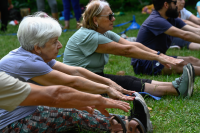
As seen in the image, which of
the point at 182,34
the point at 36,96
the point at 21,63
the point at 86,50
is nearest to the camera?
the point at 36,96

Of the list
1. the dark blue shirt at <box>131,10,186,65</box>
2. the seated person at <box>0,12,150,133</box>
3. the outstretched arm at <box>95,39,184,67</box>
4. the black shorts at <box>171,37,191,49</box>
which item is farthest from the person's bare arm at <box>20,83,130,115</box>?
the black shorts at <box>171,37,191,49</box>

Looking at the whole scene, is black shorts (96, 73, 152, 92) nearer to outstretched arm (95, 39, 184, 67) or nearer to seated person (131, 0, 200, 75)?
outstretched arm (95, 39, 184, 67)

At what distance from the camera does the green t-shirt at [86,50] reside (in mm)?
3270

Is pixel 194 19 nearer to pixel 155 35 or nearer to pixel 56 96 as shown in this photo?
pixel 155 35

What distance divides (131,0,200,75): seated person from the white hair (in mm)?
2402

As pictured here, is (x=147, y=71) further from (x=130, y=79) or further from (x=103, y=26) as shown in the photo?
(x=103, y=26)

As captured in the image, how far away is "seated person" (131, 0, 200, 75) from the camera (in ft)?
13.8

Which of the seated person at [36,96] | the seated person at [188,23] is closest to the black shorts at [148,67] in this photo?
the seated person at [188,23]

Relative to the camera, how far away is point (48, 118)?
2.17 m

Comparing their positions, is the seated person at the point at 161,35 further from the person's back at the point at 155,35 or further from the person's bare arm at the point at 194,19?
the person's bare arm at the point at 194,19

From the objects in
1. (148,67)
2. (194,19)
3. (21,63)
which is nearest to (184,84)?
(148,67)

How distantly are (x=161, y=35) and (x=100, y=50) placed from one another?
1.47 meters

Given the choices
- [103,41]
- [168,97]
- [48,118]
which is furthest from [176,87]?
[48,118]

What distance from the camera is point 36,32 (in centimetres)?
210
